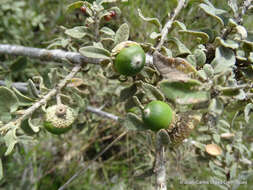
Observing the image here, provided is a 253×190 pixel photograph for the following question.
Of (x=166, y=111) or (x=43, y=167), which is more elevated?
(x=166, y=111)

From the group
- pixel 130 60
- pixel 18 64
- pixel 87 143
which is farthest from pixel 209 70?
pixel 87 143

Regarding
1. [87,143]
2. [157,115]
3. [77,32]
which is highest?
[77,32]

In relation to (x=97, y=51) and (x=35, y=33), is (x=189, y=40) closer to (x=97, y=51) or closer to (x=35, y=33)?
(x=97, y=51)

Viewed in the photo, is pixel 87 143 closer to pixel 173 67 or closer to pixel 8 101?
pixel 8 101

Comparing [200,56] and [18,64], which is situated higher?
[200,56]

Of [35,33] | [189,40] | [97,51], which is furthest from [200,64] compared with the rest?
[35,33]

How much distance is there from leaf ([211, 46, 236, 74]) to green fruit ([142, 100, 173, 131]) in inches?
14.2

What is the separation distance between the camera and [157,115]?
123cm

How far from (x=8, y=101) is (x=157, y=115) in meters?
1.04

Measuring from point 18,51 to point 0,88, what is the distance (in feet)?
3.83

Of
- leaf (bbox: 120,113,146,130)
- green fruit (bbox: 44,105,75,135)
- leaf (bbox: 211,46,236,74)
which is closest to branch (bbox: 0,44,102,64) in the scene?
green fruit (bbox: 44,105,75,135)

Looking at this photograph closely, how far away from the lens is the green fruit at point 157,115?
124 centimetres

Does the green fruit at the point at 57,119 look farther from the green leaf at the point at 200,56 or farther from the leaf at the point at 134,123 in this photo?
the green leaf at the point at 200,56

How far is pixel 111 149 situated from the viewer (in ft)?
13.0
